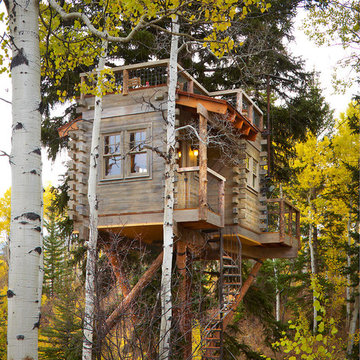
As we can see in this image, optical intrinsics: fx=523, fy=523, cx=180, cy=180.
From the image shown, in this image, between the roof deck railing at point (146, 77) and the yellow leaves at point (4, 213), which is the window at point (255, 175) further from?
Answer: the yellow leaves at point (4, 213)

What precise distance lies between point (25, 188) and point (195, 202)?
8.27 metres

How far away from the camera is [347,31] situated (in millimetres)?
11188

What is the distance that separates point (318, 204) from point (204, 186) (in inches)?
614

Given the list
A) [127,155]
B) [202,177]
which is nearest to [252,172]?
[202,177]

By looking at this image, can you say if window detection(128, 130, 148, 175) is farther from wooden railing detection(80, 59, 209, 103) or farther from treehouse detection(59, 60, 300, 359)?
wooden railing detection(80, 59, 209, 103)

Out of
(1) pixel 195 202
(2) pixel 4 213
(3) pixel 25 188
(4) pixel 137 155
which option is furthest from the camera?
(2) pixel 4 213

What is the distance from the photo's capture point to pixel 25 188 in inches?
220

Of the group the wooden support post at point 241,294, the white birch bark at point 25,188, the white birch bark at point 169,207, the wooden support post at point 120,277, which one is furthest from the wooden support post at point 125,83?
the white birch bark at point 25,188

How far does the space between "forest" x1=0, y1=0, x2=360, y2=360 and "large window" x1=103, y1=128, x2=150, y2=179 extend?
0.04 metres

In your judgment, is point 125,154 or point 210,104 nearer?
point 210,104

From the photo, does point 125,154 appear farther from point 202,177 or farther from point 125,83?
point 202,177

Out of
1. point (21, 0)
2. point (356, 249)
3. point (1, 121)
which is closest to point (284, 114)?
point (356, 249)

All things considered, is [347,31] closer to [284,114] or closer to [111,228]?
[111,228]

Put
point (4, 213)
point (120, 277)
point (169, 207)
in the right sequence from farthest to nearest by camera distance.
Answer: point (4, 213), point (169, 207), point (120, 277)
